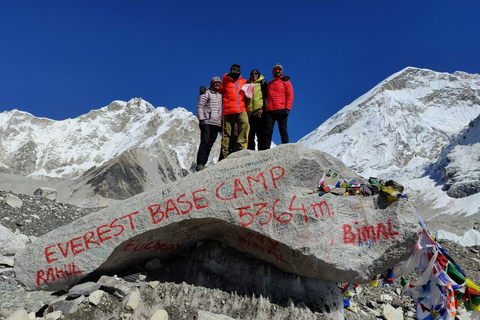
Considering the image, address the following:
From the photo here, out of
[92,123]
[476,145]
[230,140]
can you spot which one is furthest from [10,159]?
[476,145]

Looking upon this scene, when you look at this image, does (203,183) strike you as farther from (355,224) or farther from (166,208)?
(355,224)

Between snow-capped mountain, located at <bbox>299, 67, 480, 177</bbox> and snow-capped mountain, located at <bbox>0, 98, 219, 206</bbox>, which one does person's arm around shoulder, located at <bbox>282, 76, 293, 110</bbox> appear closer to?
snow-capped mountain, located at <bbox>0, 98, 219, 206</bbox>

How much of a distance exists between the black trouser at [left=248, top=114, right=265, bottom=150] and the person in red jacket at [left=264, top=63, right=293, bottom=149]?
18cm

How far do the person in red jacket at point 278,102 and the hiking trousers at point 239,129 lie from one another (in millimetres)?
609

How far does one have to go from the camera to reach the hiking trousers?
8.03 m

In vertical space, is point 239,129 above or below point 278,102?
below

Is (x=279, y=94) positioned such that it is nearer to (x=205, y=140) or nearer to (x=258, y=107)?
(x=258, y=107)

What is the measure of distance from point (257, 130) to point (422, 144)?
166m

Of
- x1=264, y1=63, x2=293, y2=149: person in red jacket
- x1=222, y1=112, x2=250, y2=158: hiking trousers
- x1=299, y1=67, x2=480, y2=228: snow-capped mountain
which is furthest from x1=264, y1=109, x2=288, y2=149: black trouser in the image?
x1=299, y1=67, x2=480, y2=228: snow-capped mountain

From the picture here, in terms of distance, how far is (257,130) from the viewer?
8805mm

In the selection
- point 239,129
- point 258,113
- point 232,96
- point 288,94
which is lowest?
point 239,129

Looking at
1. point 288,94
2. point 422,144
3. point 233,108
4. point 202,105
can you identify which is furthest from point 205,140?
point 422,144

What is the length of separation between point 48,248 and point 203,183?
9.57ft

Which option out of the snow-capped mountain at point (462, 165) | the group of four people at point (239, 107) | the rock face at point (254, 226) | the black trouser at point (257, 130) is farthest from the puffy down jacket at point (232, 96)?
the snow-capped mountain at point (462, 165)
